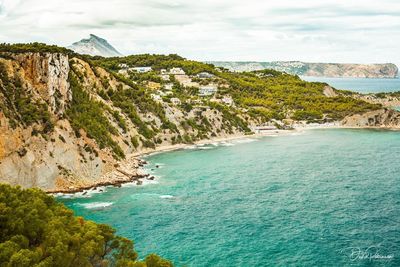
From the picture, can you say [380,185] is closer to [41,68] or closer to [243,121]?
[41,68]

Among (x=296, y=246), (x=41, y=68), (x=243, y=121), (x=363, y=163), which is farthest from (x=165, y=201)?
(x=243, y=121)

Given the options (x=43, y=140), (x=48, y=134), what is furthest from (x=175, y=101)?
(x=43, y=140)

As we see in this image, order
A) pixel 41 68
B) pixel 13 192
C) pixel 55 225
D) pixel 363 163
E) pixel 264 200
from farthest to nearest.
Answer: pixel 363 163
pixel 41 68
pixel 264 200
pixel 13 192
pixel 55 225

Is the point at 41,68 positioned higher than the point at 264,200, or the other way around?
the point at 41,68

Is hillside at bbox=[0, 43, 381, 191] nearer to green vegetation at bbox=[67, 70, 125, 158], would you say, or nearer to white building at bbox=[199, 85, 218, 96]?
green vegetation at bbox=[67, 70, 125, 158]

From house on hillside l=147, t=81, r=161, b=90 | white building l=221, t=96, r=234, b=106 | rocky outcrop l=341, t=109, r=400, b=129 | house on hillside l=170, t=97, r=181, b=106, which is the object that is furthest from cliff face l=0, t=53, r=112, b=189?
rocky outcrop l=341, t=109, r=400, b=129

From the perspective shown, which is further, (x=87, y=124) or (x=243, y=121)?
(x=243, y=121)

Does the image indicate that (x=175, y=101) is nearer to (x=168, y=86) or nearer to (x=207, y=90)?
(x=168, y=86)
